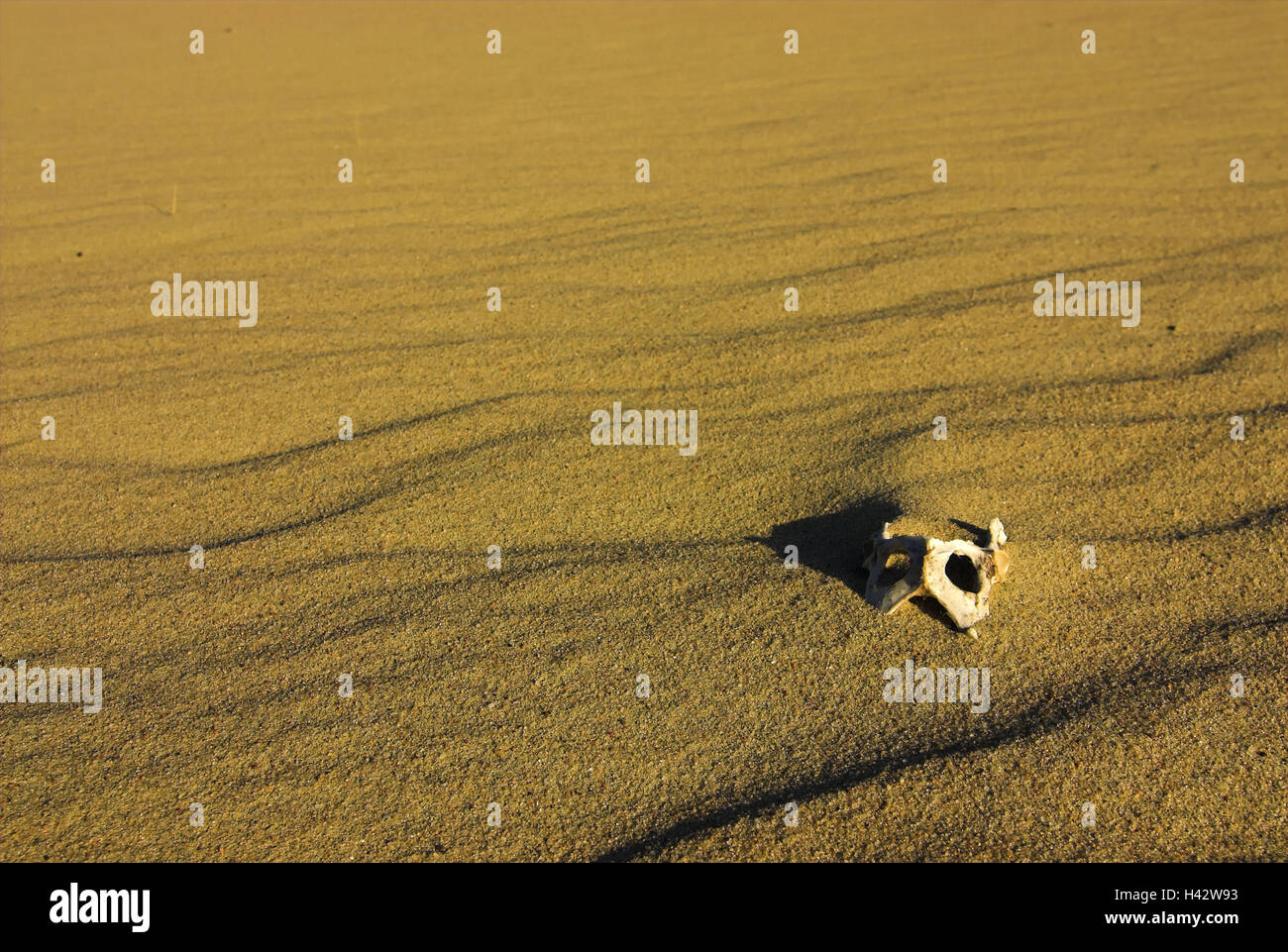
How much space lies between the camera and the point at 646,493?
282 centimetres

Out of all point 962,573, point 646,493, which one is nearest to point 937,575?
point 962,573

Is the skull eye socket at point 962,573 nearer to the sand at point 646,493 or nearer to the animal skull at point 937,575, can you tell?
the animal skull at point 937,575

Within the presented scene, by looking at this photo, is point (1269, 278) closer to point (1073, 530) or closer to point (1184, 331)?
point (1184, 331)

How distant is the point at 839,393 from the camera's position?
323 centimetres

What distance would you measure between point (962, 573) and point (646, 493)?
0.91 m

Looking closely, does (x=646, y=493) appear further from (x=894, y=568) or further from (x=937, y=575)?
(x=937, y=575)

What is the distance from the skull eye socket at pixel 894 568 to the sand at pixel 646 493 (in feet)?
0.25

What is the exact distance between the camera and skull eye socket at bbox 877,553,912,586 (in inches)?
92.4

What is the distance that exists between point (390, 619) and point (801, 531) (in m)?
1.08

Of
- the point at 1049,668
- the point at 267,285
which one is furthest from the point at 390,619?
the point at 267,285

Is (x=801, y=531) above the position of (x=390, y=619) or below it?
above

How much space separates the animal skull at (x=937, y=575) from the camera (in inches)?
88.1

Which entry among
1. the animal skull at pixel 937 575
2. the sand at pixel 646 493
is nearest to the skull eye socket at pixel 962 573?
the animal skull at pixel 937 575

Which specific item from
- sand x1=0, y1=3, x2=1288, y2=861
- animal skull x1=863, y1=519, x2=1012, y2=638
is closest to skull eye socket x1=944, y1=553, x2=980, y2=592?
animal skull x1=863, y1=519, x2=1012, y2=638
